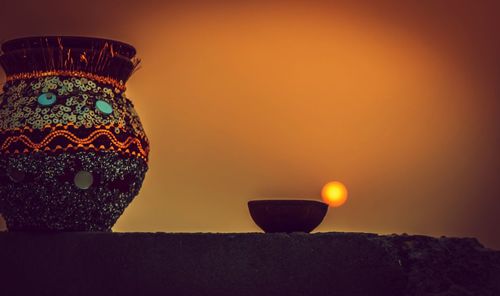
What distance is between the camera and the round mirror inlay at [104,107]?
1.01 meters

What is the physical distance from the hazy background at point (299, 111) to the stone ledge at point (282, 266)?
20.5 inches

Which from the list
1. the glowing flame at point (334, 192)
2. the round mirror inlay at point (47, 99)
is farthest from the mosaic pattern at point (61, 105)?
the glowing flame at point (334, 192)

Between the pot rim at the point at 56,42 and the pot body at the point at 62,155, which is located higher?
the pot rim at the point at 56,42

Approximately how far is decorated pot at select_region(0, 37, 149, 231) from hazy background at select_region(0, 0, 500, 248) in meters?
0.41

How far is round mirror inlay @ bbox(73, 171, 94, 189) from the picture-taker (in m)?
0.99

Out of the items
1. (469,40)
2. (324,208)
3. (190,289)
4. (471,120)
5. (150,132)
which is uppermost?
(469,40)

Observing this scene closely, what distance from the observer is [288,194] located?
1458mm

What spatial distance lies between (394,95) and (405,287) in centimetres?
69

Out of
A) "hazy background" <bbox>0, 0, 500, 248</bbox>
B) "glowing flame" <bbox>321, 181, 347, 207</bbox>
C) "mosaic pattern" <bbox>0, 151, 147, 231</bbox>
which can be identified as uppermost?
"hazy background" <bbox>0, 0, 500, 248</bbox>

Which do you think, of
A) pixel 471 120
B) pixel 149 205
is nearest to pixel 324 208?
pixel 149 205

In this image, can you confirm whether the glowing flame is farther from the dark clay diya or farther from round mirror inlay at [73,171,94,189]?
round mirror inlay at [73,171,94,189]

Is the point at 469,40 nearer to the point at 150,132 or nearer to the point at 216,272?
the point at 150,132

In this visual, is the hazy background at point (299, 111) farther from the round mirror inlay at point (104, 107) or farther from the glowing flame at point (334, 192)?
the round mirror inlay at point (104, 107)

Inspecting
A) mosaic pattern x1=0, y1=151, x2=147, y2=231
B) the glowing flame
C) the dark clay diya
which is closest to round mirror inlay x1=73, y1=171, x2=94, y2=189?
mosaic pattern x1=0, y1=151, x2=147, y2=231
